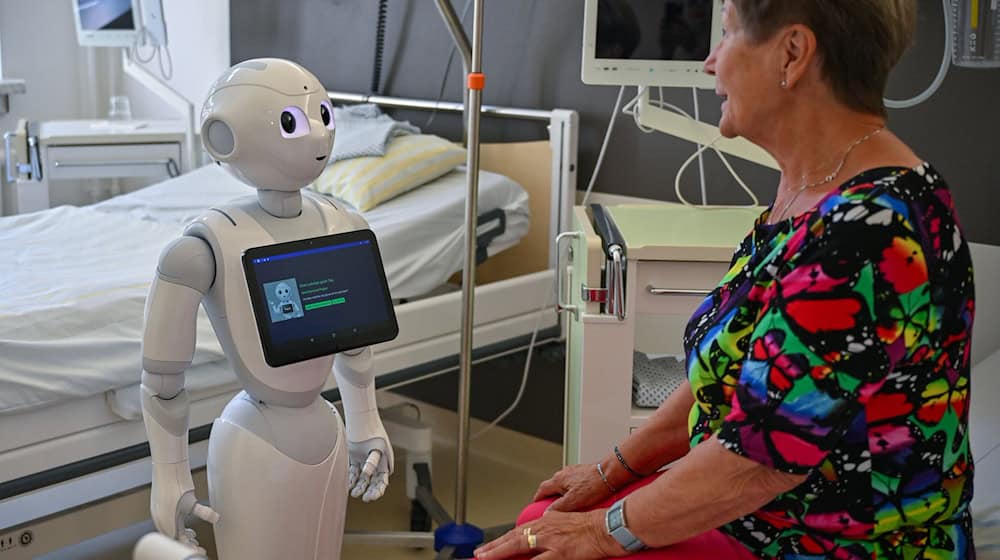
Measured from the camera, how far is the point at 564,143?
2857 millimetres

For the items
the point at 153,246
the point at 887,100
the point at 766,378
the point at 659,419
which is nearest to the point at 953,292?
the point at 766,378

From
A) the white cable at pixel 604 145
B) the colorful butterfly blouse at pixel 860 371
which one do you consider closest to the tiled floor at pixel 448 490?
the white cable at pixel 604 145

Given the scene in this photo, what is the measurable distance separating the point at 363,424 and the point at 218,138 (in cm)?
51

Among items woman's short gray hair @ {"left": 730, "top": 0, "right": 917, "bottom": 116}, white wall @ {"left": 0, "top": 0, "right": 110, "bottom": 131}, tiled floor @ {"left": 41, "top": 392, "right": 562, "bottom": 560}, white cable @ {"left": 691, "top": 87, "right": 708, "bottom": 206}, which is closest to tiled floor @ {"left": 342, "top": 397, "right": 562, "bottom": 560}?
tiled floor @ {"left": 41, "top": 392, "right": 562, "bottom": 560}

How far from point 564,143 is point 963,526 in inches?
70.7

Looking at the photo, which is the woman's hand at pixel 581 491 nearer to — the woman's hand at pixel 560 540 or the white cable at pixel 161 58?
the woman's hand at pixel 560 540

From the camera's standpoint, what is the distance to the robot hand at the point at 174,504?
160cm

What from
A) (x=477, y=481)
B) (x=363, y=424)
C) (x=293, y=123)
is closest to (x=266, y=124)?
(x=293, y=123)

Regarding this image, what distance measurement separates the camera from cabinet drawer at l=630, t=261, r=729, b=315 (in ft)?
6.50

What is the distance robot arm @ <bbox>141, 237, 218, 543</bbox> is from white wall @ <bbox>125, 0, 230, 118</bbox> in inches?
100.0

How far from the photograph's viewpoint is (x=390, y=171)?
110 inches

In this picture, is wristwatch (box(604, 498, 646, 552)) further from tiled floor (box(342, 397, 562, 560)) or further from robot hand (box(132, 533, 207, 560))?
tiled floor (box(342, 397, 562, 560))

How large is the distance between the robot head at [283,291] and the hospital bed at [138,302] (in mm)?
575

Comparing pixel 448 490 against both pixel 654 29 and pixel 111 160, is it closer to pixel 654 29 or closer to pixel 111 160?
pixel 654 29
